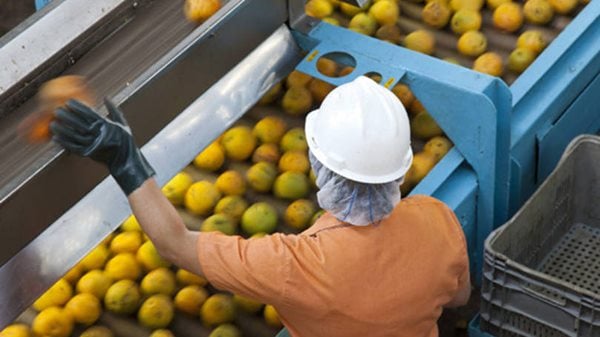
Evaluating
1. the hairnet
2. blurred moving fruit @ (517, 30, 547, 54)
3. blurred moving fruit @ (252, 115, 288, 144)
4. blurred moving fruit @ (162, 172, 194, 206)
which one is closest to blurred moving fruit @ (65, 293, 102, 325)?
blurred moving fruit @ (162, 172, 194, 206)

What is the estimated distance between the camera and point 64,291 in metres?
3.19

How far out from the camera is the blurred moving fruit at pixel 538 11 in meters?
3.93

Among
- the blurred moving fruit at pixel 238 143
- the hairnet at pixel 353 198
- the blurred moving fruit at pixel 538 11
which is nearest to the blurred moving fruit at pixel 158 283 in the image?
the blurred moving fruit at pixel 238 143

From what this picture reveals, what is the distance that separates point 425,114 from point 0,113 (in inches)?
57.0

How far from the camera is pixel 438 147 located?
3.52 meters

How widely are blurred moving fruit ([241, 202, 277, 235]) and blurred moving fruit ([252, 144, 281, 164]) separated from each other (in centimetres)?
24

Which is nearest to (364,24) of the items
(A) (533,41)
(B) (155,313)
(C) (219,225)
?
(A) (533,41)

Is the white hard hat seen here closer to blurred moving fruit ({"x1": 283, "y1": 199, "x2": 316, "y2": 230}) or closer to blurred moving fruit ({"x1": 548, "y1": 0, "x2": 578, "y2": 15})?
blurred moving fruit ({"x1": 283, "y1": 199, "x2": 316, "y2": 230})

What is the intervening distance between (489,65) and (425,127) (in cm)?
37

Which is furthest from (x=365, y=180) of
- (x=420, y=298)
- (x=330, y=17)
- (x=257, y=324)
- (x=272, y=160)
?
(x=330, y=17)

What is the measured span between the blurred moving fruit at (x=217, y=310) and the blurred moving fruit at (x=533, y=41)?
1.49 m

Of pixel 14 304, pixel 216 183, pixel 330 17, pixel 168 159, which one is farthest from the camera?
pixel 330 17

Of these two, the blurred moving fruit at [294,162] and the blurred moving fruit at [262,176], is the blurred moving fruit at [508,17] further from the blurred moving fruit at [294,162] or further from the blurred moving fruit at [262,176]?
the blurred moving fruit at [262,176]

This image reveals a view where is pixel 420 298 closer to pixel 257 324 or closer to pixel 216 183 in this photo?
pixel 257 324
